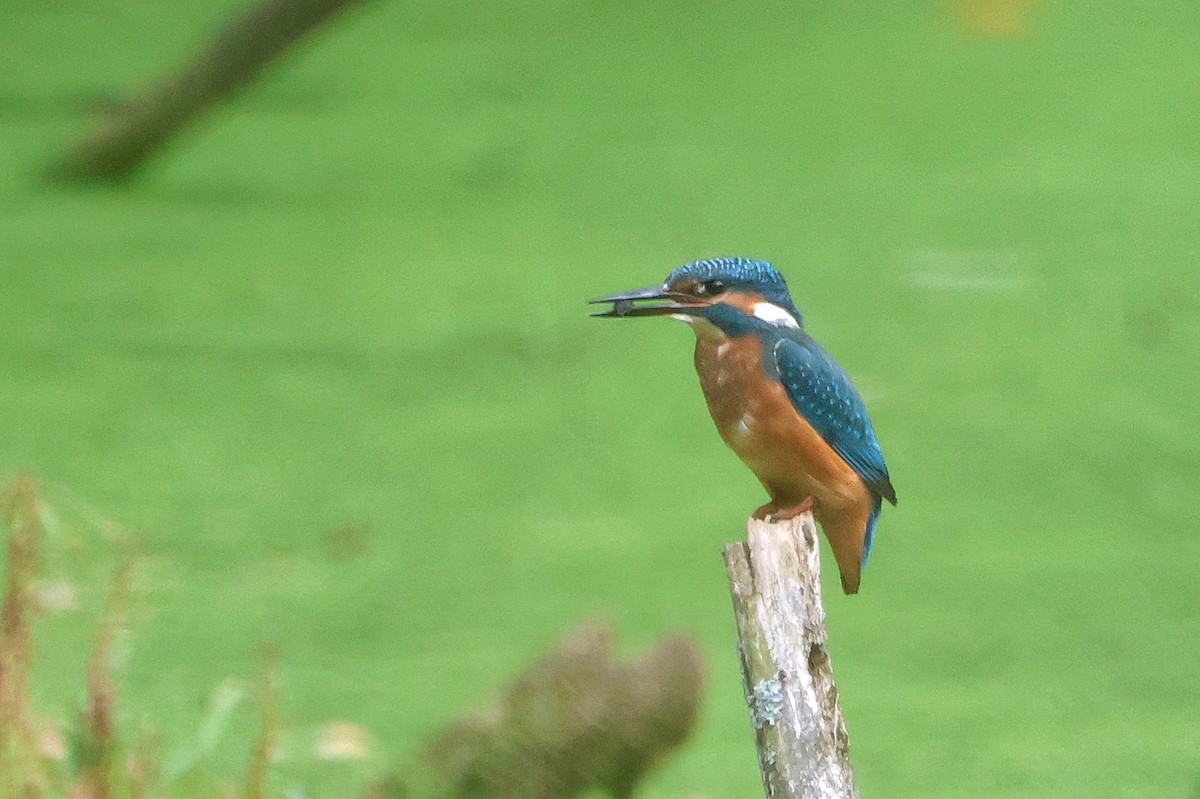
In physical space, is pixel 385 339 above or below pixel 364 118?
below

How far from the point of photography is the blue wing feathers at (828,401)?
1295 millimetres

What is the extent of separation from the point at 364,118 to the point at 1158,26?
183 cm

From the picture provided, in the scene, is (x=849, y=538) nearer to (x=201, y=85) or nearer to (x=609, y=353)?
(x=609, y=353)

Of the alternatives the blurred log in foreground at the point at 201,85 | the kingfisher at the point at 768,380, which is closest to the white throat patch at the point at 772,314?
the kingfisher at the point at 768,380

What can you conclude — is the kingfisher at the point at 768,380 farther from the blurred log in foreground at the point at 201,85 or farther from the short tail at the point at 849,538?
the blurred log in foreground at the point at 201,85

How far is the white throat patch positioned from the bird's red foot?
0.13m

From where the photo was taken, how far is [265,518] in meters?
2.59

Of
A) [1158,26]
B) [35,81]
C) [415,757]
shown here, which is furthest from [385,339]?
[1158,26]

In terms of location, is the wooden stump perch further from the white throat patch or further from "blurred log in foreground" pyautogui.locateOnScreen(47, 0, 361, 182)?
"blurred log in foreground" pyautogui.locateOnScreen(47, 0, 361, 182)

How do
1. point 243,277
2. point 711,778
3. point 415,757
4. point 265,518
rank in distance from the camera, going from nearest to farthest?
point 415,757
point 711,778
point 265,518
point 243,277

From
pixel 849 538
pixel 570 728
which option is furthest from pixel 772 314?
pixel 570 728

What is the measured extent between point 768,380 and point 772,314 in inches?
2.0

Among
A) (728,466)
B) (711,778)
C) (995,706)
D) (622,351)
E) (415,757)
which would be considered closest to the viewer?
(415,757)

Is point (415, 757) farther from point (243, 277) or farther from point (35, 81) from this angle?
point (35, 81)
